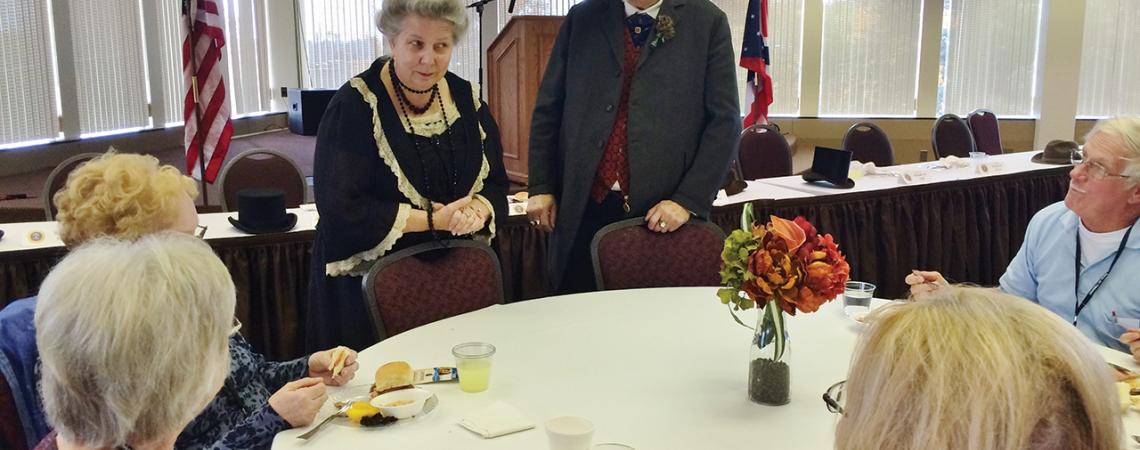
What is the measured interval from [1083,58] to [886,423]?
32.6 feet

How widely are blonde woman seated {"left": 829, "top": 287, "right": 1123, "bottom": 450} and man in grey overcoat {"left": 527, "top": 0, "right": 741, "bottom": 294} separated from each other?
184 cm

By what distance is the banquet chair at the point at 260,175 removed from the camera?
3.98 m

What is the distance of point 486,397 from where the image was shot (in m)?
1.64

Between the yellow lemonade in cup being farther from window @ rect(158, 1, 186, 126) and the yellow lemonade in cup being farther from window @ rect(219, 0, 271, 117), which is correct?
window @ rect(219, 0, 271, 117)

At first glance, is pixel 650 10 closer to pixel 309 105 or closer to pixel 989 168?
pixel 989 168

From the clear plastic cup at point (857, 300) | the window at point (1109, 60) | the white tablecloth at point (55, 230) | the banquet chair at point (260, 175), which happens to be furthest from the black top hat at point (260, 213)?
the window at point (1109, 60)

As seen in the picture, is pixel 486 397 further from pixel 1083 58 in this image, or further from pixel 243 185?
pixel 1083 58

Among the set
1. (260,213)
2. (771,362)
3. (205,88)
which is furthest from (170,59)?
(771,362)

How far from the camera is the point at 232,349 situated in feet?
5.91

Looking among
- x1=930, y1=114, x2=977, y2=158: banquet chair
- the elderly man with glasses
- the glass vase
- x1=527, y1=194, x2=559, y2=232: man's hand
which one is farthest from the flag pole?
x1=930, y1=114, x2=977, y2=158: banquet chair

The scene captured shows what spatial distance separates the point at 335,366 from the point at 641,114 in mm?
1356

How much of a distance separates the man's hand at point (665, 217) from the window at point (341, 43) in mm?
7191

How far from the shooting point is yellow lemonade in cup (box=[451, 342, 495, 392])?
1.64 meters

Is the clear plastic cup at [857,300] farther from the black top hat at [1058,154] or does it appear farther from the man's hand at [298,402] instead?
the black top hat at [1058,154]
